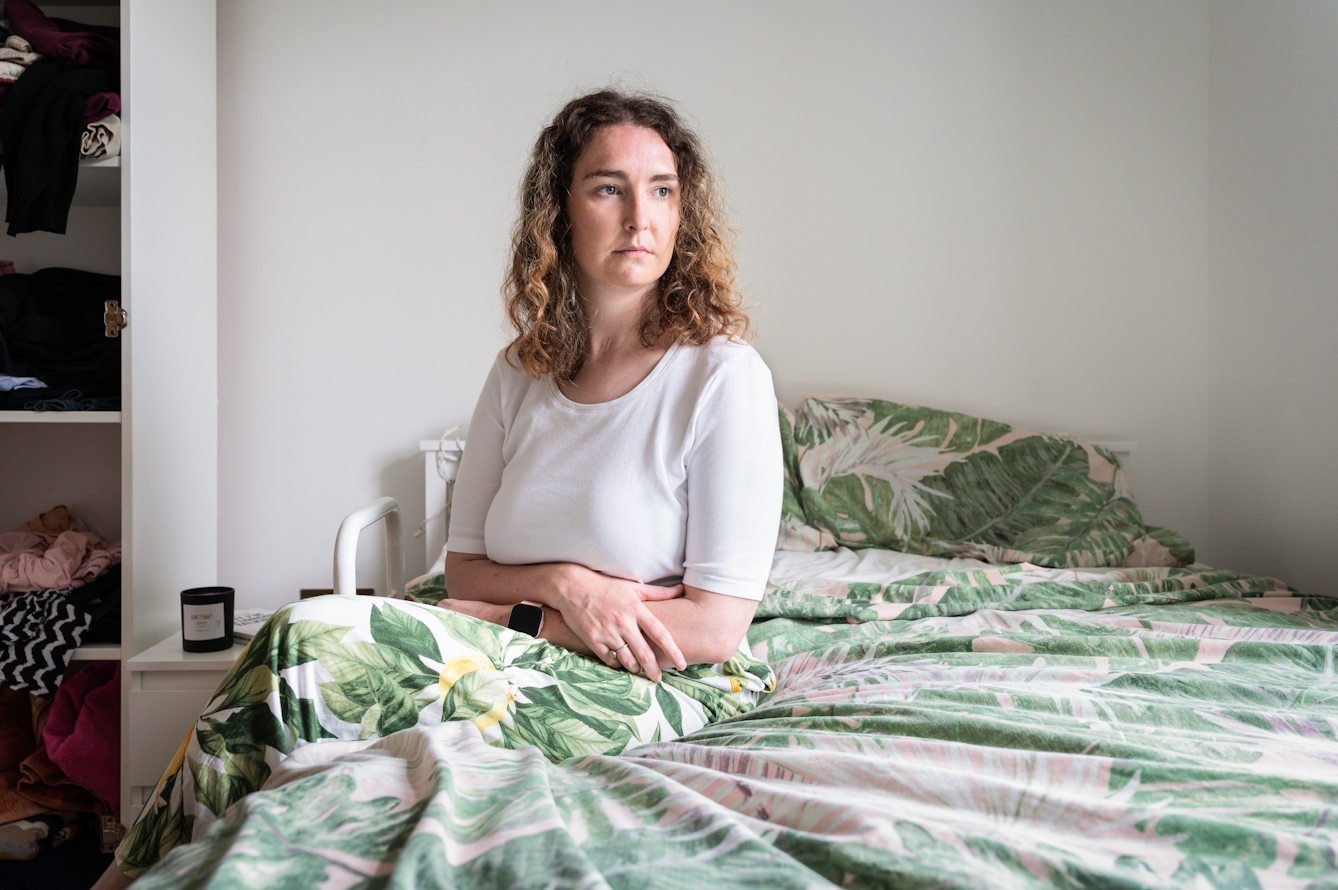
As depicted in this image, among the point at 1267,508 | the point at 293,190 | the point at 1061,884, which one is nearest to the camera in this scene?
the point at 1061,884

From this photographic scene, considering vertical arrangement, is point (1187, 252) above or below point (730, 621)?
above

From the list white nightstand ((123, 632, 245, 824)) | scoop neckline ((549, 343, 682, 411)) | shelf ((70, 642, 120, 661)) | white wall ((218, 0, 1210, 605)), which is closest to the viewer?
scoop neckline ((549, 343, 682, 411))

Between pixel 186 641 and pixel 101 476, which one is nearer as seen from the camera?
pixel 186 641

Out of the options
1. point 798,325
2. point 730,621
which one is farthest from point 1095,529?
point 730,621

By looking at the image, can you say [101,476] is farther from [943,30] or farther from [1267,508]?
[1267,508]

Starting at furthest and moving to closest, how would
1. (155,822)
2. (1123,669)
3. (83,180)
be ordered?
1. (83,180)
2. (1123,669)
3. (155,822)

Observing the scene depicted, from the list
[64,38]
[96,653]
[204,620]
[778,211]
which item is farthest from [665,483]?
[64,38]

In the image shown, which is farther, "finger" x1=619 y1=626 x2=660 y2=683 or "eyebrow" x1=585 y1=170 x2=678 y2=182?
"eyebrow" x1=585 y1=170 x2=678 y2=182

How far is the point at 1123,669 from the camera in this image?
1013 mm

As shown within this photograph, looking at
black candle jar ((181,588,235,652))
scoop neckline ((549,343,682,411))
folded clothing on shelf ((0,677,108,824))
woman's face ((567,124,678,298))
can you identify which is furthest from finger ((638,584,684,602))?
folded clothing on shelf ((0,677,108,824))

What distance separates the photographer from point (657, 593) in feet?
3.45

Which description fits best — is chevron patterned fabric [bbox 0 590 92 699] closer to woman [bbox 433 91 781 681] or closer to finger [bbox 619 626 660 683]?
woman [bbox 433 91 781 681]

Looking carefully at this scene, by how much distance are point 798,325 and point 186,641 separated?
5.42ft

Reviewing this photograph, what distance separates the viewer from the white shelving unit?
188 centimetres
